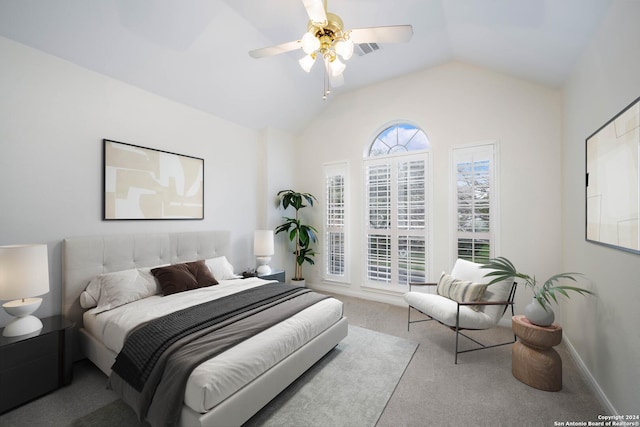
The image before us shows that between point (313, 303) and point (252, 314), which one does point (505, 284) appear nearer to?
point (313, 303)

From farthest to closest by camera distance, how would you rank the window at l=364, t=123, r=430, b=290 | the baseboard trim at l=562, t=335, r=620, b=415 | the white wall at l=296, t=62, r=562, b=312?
the window at l=364, t=123, r=430, b=290
the white wall at l=296, t=62, r=562, b=312
the baseboard trim at l=562, t=335, r=620, b=415

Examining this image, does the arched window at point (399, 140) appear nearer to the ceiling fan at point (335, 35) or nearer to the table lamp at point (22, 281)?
the ceiling fan at point (335, 35)

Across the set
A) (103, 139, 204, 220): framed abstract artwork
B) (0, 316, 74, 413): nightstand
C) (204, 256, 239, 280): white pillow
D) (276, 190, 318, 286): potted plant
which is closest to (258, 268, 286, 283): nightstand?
(204, 256, 239, 280): white pillow

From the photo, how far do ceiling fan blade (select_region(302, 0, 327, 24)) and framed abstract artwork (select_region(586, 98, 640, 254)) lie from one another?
79.2 inches

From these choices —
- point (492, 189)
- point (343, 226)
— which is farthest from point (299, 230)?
point (492, 189)

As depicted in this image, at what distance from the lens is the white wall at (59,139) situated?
7.49 ft

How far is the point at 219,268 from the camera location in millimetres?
3518

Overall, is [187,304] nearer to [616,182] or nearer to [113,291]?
[113,291]

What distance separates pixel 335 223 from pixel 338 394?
2987mm

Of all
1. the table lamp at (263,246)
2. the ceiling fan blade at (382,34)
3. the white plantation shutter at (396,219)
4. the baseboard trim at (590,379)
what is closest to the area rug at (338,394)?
the baseboard trim at (590,379)

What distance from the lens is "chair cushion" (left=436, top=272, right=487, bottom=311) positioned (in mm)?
2740

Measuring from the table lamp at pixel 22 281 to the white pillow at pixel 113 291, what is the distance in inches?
15.5

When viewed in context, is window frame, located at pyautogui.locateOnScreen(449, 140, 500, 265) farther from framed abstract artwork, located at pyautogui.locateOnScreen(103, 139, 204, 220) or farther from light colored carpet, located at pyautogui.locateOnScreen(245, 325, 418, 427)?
framed abstract artwork, located at pyautogui.locateOnScreen(103, 139, 204, 220)

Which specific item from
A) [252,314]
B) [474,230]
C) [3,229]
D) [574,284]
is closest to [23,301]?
[3,229]
